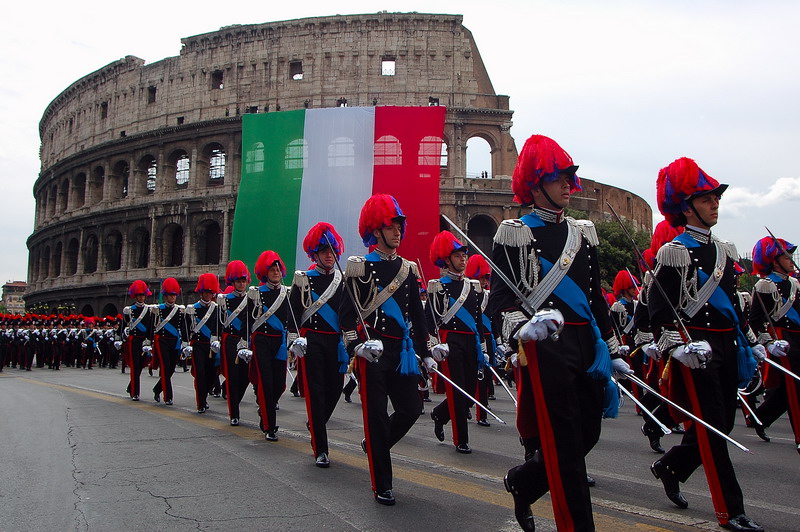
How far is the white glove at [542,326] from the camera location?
3287mm

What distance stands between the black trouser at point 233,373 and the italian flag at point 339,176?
25.3 metres

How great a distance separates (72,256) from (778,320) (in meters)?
52.9

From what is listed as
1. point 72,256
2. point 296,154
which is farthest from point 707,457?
point 72,256

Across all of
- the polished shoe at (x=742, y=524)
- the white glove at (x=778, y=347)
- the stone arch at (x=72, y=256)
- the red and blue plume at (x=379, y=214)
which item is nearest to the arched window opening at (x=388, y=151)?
the stone arch at (x=72, y=256)

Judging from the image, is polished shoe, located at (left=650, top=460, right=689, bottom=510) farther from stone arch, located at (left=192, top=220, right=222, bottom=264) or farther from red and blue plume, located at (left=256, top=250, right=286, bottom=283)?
stone arch, located at (left=192, top=220, right=222, bottom=264)

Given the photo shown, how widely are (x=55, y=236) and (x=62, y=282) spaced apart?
17.3 ft

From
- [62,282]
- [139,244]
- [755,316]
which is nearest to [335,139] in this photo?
[139,244]

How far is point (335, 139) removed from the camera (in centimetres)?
3728

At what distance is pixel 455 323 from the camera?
794 cm

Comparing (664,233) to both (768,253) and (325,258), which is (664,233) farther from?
(325,258)

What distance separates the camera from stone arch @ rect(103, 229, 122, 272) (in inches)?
1891

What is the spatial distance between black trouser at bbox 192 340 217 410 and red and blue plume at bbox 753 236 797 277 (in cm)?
777

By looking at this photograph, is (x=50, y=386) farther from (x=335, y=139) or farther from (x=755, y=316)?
(x=335, y=139)

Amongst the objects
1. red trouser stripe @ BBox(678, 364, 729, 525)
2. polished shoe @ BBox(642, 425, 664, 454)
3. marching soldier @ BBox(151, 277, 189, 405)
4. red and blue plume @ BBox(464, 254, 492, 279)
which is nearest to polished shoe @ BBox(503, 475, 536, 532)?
red trouser stripe @ BBox(678, 364, 729, 525)
